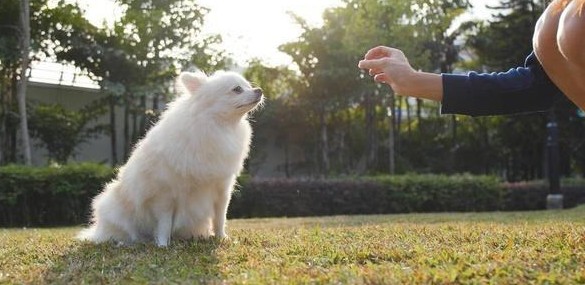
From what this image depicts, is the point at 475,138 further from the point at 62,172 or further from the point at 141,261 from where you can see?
the point at 141,261

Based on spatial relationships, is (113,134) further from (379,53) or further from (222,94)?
(379,53)

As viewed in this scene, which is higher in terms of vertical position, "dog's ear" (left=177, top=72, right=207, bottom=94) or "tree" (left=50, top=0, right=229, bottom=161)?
"tree" (left=50, top=0, right=229, bottom=161)

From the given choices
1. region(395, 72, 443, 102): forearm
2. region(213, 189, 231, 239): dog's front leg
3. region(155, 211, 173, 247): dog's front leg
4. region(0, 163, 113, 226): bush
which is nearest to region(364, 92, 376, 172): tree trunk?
region(0, 163, 113, 226): bush

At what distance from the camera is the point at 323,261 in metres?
3.15

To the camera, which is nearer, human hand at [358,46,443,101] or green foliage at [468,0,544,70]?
human hand at [358,46,443,101]

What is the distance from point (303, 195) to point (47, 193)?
551 cm

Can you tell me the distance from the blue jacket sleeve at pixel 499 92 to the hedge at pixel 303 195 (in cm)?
1000

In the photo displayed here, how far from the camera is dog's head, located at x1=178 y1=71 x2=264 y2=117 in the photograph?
484 cm

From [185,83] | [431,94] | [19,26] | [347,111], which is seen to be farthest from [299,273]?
[347,111]

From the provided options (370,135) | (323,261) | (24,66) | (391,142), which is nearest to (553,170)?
(391,142)

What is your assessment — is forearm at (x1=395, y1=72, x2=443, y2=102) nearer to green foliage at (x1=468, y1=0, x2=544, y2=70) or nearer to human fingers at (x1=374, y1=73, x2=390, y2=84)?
human fingers at (x1=374, y1=73, x2=390, y2=84)

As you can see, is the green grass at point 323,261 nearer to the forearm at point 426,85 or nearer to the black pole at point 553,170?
the forearm at point 426,85

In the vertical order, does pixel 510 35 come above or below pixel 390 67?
above

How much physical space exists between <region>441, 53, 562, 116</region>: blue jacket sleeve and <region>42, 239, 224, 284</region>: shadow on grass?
137 centimetres
